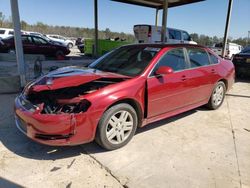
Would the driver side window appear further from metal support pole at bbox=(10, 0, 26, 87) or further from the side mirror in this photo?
metal support pole at bbox=(10, 0, 26, 87)

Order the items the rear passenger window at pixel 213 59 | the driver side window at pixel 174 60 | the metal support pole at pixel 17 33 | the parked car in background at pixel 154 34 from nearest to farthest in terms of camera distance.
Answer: the driver side window at pixel 174 60, the rear passenger window at pixel 213 59, the metal support pole at pixel 17 33, the parked car in background at pixel 154 34

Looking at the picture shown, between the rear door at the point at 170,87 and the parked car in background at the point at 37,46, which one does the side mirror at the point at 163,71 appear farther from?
the parked car in background at the point at 37,46

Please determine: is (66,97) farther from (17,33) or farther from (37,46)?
(37,46)

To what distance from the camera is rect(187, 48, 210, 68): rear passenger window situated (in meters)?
4.65

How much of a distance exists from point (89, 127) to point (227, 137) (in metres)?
2.40

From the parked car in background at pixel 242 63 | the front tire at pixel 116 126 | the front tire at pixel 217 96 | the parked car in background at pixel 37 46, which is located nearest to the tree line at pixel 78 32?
the parked car in background at pixel 37 46

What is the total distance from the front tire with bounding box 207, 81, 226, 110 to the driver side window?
1288 millimetres

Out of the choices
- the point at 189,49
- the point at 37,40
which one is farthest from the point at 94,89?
the point at 37,40

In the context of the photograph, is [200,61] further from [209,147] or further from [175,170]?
[175,170]

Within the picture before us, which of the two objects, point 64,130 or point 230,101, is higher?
point 64,130

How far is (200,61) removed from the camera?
4.87m

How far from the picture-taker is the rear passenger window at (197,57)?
4.65 metres

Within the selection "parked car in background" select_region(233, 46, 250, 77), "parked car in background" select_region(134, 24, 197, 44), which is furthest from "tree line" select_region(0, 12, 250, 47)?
"parked car in background" select_region(233, 46, 250, 77)

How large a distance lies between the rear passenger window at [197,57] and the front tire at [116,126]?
1845 mm
